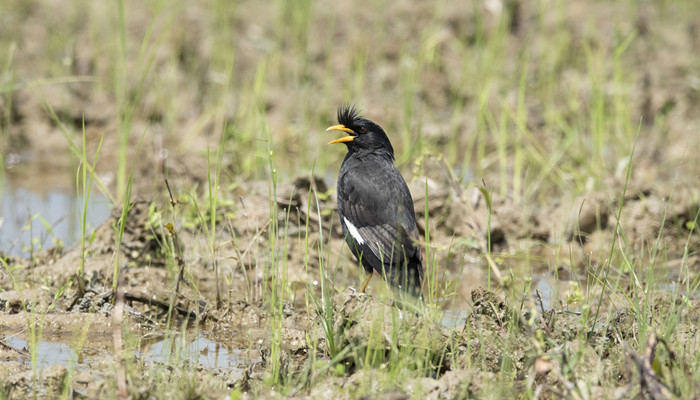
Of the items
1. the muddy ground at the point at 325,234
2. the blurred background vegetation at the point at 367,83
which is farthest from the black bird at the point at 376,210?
the blurred background vegetation at the point at 367,83

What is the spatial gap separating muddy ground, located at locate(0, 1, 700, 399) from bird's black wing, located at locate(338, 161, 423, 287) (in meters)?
0.19

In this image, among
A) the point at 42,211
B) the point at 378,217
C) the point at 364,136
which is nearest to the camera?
the point at 378,217

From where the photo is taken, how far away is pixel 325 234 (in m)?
6.55

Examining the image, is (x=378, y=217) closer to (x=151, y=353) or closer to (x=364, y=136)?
(x=364, y=136)

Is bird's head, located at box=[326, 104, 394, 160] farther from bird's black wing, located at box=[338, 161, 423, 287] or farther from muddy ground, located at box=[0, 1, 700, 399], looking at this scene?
muddy ground, located at box=[0, 1, 700, 399]

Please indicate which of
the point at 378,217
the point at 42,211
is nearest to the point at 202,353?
the point at 378,217

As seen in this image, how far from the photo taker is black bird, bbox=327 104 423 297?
502cm

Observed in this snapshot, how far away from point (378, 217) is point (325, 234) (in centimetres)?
131

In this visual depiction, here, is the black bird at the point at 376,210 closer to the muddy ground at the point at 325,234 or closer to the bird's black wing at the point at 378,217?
the bird's black wing at the point at 378,217

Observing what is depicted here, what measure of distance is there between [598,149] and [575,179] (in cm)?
34

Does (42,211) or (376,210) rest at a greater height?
(376,210)

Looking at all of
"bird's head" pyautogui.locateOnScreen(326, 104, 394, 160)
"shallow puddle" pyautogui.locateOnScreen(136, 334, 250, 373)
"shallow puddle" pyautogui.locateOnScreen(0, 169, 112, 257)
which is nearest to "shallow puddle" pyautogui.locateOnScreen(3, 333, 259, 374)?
"shallow puddle" pyautogui.locateOnScreen(136, 334, 250, 373)

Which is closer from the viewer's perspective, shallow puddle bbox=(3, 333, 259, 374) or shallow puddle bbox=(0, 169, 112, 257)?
shallow puddle bbox=(3, 333, 259, 374)

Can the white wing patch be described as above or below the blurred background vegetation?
below
